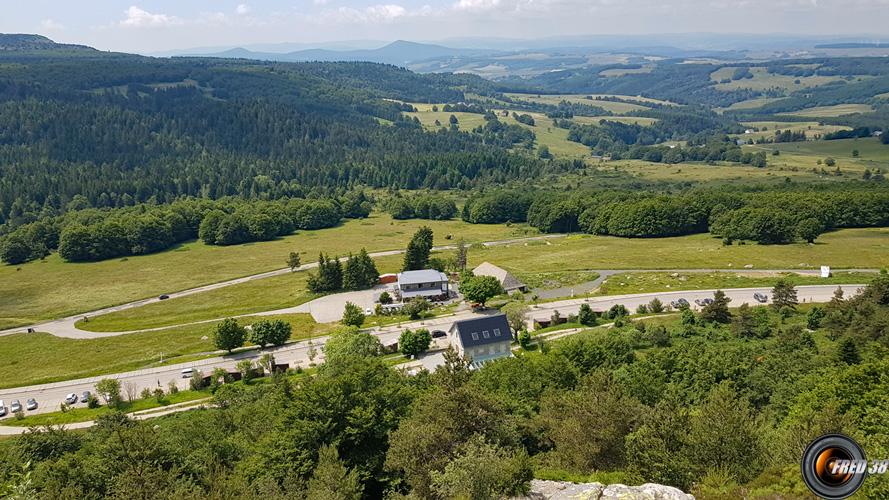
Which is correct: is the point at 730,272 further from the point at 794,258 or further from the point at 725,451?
the point at 725,451

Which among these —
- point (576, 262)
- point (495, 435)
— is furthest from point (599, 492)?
point (576, 262)

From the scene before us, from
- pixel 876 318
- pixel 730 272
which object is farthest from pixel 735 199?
pixel 876 318

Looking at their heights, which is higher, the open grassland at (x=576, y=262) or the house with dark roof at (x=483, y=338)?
the house with dark roof at (x=483, y=338)

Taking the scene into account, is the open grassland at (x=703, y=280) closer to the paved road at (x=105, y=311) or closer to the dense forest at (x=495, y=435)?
the dense forest at (x=495, y=435)

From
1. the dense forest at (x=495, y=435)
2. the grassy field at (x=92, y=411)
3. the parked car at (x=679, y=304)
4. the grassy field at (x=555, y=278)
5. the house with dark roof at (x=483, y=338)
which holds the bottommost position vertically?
the grassy field at (x=555, y=278)

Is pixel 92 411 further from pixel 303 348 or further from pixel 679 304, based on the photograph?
pixel 679 304

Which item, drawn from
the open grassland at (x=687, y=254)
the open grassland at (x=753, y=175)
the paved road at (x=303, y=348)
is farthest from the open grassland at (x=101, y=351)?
the open grassland at (x=753, y=175)

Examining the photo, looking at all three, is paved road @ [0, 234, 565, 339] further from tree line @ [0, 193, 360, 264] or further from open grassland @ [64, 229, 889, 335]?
tree line @ [0, 193, 360, 264]
